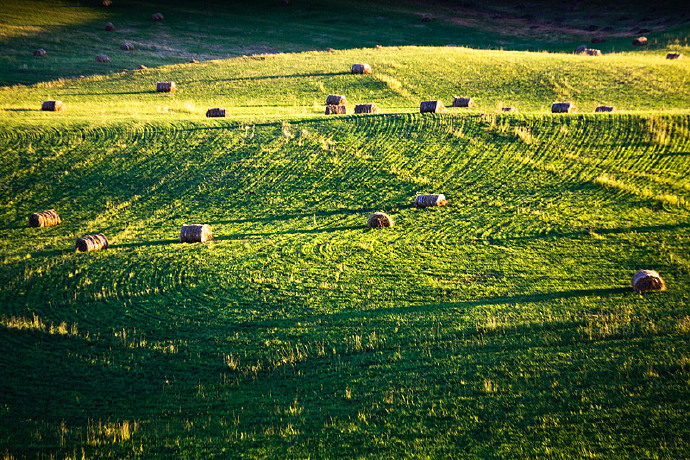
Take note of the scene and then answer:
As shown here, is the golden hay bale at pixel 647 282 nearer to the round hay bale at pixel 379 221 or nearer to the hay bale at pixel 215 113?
the round hay bale at pixel 379 221

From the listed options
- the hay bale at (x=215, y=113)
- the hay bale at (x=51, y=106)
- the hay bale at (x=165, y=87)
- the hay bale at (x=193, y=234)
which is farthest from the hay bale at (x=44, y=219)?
the hay bale at (x=165, y=87)

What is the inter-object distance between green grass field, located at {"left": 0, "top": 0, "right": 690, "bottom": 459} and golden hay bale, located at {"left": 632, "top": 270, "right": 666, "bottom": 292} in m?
0.36

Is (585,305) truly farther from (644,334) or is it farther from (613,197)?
(613,197)

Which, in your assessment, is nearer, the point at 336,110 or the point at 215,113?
the point at 215,113

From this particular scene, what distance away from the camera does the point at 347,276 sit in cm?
2383

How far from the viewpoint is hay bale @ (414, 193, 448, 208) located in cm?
3117

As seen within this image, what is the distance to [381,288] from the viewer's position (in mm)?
22641

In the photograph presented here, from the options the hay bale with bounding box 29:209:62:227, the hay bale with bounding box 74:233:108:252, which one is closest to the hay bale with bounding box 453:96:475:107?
the hay bale with bounding box 74:233:108:252

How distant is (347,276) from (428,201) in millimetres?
9370

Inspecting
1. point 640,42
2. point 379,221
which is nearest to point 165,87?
point 379,221

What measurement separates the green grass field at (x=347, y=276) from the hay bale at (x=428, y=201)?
3.57 ft

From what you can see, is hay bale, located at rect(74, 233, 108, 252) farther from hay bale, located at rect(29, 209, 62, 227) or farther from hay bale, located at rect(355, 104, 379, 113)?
hay bale, located at rect(355, 104, 379, 113)

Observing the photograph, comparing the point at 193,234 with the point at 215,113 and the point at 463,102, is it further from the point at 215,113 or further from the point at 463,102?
the point at 463,102

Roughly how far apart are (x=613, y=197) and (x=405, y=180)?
1171 centimetres
